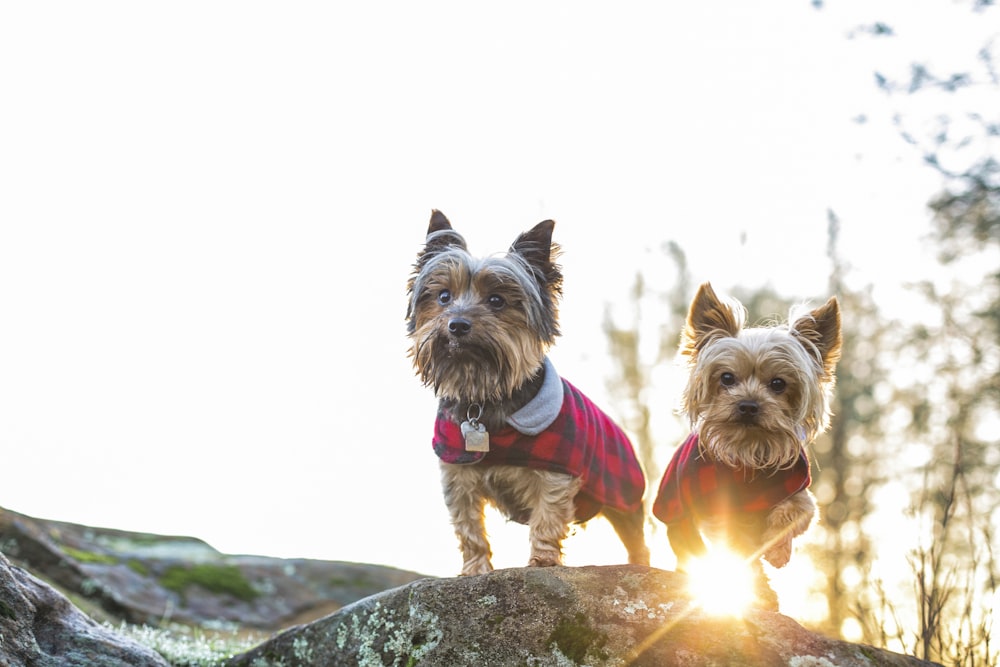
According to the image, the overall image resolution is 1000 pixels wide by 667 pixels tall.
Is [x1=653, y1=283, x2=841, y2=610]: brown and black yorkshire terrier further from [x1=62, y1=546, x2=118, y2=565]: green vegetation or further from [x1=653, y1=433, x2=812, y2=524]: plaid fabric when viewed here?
[x1=62, y1=546, x2=118, y2=565]: green vegetation

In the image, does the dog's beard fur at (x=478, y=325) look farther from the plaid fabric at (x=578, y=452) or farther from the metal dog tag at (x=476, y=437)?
the plaid fabric at (x=578, y=452)

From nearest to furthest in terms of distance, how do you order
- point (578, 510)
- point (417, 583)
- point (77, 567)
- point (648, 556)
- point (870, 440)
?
point (417, 583) < point (578, 510) < point (648, 556) < point (77, 567) < point (870, 440)

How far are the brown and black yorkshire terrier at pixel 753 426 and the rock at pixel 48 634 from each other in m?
4.04

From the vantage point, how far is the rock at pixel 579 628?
4.86 meters

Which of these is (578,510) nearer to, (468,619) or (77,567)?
(468,619)

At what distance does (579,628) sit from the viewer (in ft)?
16.3

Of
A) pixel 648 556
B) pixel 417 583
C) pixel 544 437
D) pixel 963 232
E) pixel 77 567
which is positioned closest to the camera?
pixel 417 583

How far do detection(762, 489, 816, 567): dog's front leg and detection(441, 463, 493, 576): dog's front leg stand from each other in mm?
2021

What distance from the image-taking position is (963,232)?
Answer: 1071cm

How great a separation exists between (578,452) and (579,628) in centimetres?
153

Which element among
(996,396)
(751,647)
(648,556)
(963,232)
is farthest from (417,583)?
(996,396)

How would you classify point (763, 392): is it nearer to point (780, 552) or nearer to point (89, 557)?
point (780, 552)

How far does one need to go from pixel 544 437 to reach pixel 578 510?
986 millimetres

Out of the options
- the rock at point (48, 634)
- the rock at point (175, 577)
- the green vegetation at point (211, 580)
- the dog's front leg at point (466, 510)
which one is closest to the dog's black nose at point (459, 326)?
the dog's front leg at point (466, 510)
